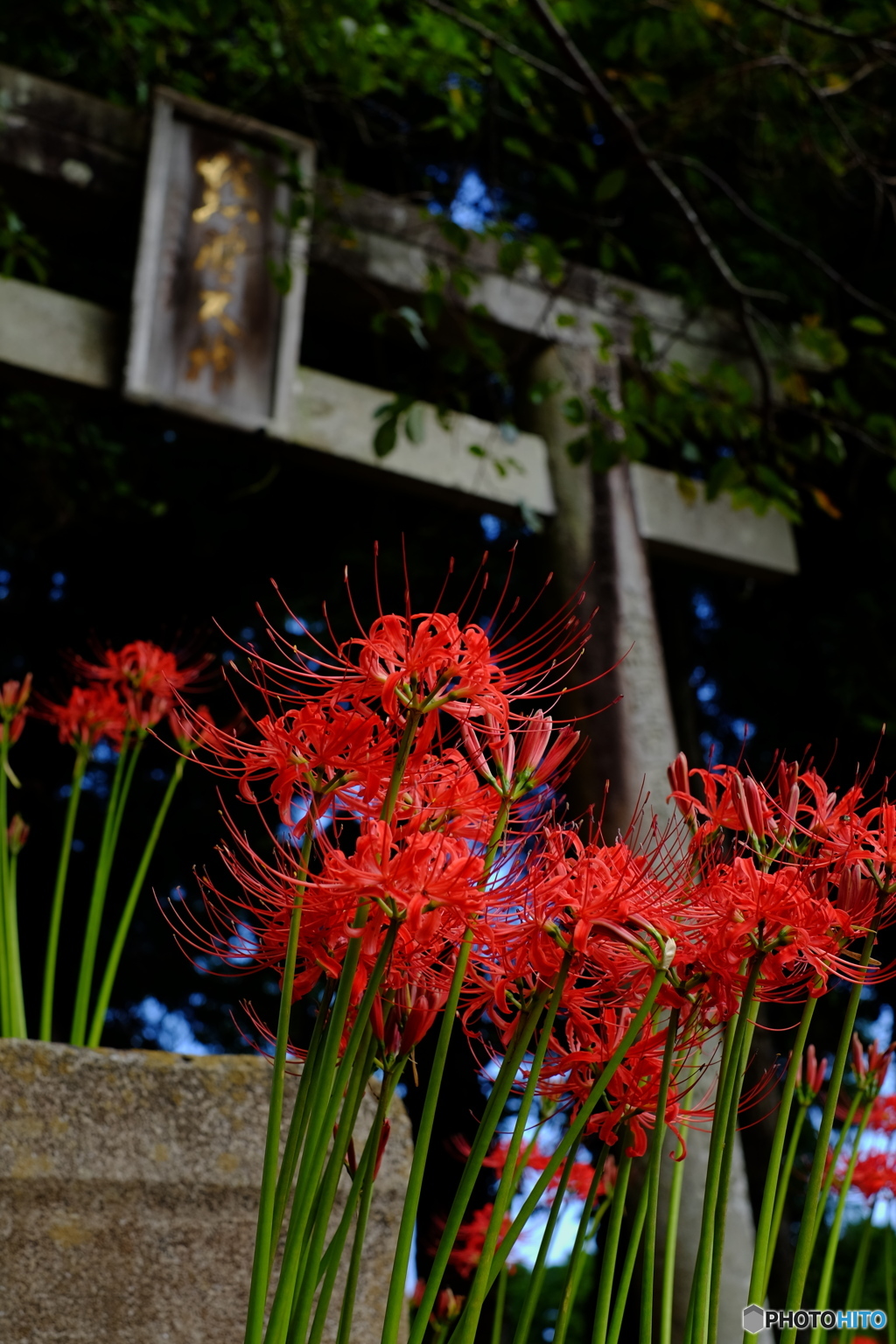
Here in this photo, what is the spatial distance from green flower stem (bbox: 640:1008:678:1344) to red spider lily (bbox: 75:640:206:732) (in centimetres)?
120

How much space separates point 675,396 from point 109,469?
268cm

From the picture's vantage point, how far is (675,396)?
2.95 metres

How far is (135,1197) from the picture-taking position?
4.65 feet

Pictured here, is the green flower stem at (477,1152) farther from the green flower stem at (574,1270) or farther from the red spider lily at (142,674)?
the red spider lily at (142,674)

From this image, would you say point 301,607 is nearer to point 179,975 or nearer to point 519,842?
point 179,975

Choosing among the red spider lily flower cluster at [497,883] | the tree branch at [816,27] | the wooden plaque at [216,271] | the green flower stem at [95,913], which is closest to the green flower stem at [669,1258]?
the red spider lily flower cluster at [497,883]

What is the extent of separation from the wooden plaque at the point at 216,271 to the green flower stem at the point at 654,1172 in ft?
8.47

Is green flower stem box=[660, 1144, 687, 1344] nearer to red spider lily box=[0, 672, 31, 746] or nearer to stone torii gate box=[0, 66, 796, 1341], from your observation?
red spider lily box=[0, 672, 31, 746]

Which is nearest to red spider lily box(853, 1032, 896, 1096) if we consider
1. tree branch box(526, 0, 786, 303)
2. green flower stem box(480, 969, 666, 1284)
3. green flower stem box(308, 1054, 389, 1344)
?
green flower stem box(480, 969, 666, 1284)

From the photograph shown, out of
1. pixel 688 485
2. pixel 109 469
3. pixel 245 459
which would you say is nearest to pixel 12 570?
pixel 109 469

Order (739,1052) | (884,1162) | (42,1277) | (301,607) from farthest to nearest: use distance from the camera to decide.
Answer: (301,607), (884,1162), (42,1277), (739,1052)

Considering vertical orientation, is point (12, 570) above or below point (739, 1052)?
above

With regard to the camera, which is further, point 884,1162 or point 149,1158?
point 884,1162

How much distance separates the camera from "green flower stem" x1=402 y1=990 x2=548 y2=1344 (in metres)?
0.77
